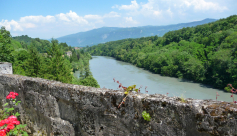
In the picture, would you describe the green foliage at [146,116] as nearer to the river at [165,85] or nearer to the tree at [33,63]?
the river at [165,85]

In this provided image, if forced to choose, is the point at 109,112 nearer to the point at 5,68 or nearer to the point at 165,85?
the point at 5,68

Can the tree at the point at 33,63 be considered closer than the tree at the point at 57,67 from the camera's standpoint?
Yes

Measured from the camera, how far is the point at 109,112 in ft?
7.68

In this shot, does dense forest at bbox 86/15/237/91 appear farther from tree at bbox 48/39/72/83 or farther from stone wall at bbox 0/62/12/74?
stone wall at bbox 0/62/12/74

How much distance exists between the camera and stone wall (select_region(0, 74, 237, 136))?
1.73m

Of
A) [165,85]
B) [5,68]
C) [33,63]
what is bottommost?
[165,85]

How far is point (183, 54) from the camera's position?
147 ft

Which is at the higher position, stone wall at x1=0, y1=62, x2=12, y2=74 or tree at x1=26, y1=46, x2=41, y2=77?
stone wall at x1=0, y1=62, x2=12, y2=74

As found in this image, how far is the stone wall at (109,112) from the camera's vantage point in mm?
1731

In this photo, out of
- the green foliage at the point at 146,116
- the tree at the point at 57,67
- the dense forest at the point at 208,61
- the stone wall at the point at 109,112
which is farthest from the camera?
the dense forest at the point at 208,61

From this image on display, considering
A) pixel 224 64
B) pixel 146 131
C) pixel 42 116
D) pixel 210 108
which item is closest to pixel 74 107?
pixel 42 116

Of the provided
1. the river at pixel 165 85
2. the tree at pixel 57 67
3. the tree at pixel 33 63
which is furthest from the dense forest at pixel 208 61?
the tree at pixel 33 63

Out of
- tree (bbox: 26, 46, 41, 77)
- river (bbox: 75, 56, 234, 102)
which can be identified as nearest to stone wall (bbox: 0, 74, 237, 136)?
river (bbox: 75, 56, 234, 102)

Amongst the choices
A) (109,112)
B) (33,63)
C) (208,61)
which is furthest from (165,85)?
(109,112)
